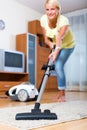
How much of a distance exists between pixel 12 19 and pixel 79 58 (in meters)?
2.00

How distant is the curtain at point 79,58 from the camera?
5543 mm

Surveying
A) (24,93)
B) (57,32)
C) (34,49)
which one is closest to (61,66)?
(57,32)

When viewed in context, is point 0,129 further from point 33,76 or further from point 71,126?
point 33,76

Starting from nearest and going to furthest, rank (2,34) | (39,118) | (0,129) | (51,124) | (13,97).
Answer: (0,129)
(51,124)
(39,118)
(13,97)
(2,34)

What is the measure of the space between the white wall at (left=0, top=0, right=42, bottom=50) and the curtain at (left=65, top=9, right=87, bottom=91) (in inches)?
51.1

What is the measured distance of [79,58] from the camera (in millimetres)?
5645

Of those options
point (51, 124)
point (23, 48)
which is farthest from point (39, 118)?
point (23, 48)

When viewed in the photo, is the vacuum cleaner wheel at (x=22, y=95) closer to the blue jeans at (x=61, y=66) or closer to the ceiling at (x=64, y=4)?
the blue jeans at (x=61, y=66)

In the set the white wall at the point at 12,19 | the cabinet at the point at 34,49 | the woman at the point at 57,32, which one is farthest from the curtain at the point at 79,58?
the woman at the point at 57,32

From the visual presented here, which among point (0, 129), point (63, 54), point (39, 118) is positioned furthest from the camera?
point (63, 54)

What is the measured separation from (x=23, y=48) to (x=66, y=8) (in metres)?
1.70

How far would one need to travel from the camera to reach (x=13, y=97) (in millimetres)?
2447

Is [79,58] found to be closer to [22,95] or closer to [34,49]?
[34,49]

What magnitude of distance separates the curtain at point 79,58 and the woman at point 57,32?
11.1 feet
